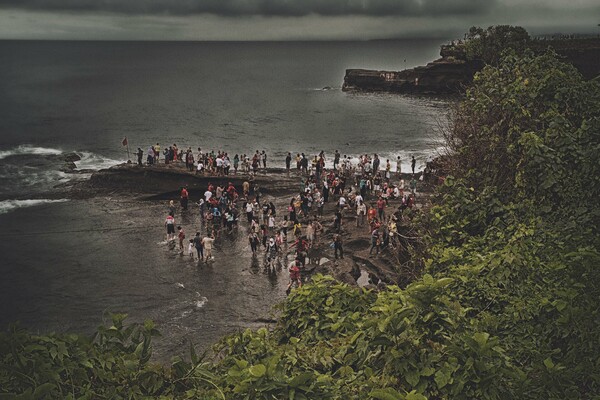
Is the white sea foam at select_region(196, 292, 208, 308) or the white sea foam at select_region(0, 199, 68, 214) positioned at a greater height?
the white sea foam at select_region(0, 199, 68, 214)

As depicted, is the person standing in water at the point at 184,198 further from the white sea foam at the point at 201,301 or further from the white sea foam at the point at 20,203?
the white sea foam at the point at 201,301

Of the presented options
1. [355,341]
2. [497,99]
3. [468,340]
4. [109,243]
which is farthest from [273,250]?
[468,340]

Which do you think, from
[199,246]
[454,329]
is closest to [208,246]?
[199,246]

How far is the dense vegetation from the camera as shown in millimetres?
6129

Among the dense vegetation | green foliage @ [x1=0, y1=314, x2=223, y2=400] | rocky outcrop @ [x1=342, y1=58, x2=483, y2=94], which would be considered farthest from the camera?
rocky outcrop @ [x1=342, y1=58, x2=483, y2=94]

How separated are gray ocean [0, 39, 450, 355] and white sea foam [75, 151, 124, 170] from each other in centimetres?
24

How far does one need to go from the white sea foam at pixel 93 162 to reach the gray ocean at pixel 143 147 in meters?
0.24

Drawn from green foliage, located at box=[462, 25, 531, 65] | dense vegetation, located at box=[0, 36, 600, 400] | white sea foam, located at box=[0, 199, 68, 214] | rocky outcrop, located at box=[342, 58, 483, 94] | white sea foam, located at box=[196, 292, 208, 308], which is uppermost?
green foliage, located at box=[462, 25, 531, 65]

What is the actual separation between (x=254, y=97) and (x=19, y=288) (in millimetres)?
75906

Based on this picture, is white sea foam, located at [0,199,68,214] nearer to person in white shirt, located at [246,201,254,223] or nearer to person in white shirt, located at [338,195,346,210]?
person in white shirt, located at [246,201,254,223]

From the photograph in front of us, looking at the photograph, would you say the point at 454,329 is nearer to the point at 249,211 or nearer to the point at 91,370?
the point at 91,370

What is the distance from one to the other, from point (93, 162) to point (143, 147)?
28.1 feet

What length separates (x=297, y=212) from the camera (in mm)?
29141

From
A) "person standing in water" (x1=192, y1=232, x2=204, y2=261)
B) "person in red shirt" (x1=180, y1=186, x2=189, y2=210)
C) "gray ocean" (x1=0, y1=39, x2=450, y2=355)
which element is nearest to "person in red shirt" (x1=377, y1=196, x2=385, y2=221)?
"gray ocean" (x1=0, y1=39, x2=450, y2=355)
